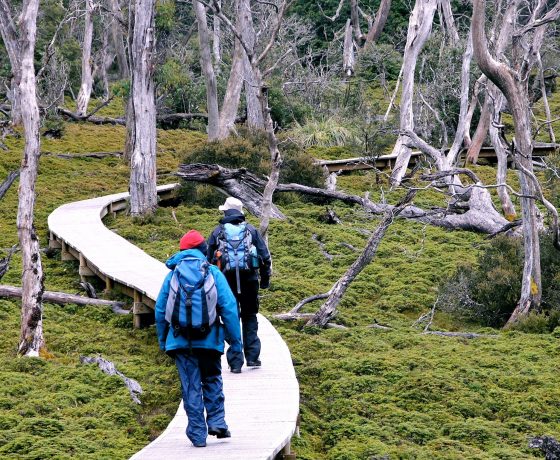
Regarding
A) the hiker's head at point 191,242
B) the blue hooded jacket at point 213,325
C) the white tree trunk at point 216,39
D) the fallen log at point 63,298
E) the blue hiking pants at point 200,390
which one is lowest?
the fallen log at point 63,298

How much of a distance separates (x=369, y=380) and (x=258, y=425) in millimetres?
2751

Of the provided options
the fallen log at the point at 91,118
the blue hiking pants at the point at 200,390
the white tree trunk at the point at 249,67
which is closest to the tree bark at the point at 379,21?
the fallen log at the point at 91,118

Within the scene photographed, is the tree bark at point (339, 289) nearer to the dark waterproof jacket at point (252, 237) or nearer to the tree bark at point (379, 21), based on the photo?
the dark waterproof jacket at point (252, 237)

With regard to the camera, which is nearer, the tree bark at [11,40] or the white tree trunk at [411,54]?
the tree bark at [11,40]

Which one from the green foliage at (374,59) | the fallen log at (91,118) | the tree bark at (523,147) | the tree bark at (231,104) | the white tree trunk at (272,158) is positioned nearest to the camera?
the tree bark at (523,147)

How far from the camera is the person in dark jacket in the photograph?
9.80 m

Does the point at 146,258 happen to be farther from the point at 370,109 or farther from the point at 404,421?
the point at 370,109

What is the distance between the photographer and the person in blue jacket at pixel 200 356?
7840mm

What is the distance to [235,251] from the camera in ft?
32.1

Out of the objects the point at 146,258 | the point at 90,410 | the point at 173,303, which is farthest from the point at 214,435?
the point at 146,258

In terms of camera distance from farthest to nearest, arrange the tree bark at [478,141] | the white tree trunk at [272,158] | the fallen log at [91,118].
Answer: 1. the fallen log at [91,118]
2. the tree bark at [478,141]
3. the white tree trunk at [272,158]

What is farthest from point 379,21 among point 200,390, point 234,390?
point 200,390

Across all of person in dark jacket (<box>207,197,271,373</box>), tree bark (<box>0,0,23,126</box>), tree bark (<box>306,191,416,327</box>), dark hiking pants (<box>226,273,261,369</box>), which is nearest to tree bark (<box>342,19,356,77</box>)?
tree bark (<box>306,191,416,327</box>)

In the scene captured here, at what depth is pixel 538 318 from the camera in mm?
13594
